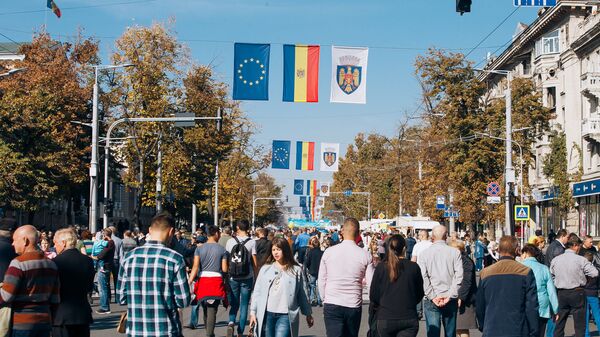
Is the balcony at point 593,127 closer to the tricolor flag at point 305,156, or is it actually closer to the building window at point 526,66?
the building window at point 526,66

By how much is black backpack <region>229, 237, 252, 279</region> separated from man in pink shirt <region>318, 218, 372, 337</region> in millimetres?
4902

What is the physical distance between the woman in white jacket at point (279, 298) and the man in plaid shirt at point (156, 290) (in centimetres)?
249

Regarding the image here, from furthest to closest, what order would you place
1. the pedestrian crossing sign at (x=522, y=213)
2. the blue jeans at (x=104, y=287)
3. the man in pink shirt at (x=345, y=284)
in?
the pedestrian crossing sign at (x=522, y=213) → the blue jeans at (x=104, y=287) → the man in pink shirt at (x=345, y=284)

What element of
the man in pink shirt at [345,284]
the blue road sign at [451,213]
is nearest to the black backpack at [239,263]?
the man in pink shirt at [345,284]

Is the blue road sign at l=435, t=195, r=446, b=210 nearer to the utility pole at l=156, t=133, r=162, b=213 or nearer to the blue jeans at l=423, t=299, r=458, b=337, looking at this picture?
the utility pole at l=156, t=133, r=162, b=213

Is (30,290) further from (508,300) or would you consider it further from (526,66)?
(526,66)

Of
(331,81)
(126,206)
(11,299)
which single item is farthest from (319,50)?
(126,206)

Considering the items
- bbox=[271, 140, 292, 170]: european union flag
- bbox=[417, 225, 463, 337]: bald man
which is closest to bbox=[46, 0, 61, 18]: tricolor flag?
bbox=[271, 140, 292, 170]: european union flag

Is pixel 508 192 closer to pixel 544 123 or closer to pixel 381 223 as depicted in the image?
pixel 544 123

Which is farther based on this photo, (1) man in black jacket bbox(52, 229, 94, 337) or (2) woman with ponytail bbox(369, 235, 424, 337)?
(2) woman with ponytail bbox(369, 235, 424, 337)

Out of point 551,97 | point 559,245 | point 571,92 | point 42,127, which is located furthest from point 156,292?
point 551,97

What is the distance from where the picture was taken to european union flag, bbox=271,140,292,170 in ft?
191

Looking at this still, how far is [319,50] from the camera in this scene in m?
30.4

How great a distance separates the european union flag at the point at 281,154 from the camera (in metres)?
58.3
